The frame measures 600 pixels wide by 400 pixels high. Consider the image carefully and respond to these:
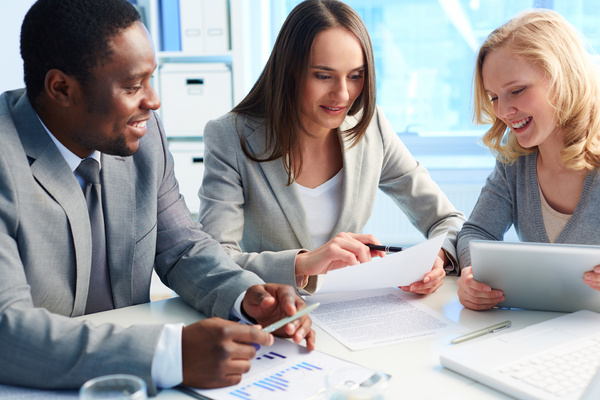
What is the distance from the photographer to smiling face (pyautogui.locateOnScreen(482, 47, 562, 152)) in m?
1.45

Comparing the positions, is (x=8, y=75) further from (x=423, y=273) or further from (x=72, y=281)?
(x=423, y=273)

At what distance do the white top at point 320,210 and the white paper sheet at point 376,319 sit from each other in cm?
45

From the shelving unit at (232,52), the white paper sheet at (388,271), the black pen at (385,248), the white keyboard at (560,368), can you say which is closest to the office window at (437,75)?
the shelving unit at (232,52)

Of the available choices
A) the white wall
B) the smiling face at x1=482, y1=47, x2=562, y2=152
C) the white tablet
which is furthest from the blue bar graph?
the white wall

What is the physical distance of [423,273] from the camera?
126 centimetres

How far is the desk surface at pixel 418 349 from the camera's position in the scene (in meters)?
0.83

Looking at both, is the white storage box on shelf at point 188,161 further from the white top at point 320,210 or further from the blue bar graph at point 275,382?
the blue bar graph at point 275,382

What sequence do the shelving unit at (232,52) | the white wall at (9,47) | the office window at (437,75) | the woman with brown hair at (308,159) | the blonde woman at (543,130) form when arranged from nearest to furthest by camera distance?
the blonde woman at (543,130) → the woman with brown hair at (308,159) → the white wall at (9,47) → the shelving unit at (232,52) → the office window at (437,75)

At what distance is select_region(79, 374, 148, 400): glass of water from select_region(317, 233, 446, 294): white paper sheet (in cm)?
50

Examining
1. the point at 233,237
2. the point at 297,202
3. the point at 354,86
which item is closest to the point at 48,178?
the point at 233,237

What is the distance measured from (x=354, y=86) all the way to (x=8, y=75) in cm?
208

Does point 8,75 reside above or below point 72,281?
above

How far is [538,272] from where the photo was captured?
1115 millimetres

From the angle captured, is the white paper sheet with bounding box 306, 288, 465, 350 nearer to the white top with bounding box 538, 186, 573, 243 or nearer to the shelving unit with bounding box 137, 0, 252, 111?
the white top with bounding box 538, 186, 573, 243
